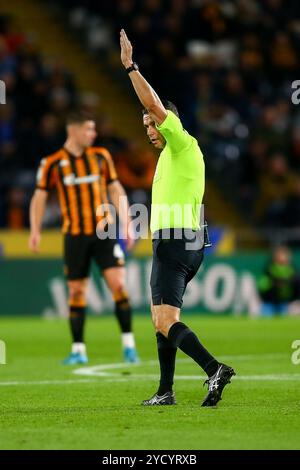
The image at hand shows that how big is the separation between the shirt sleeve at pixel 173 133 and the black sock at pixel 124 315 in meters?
4.20

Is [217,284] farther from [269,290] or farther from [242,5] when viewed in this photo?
[242,5]

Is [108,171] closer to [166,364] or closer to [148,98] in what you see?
[166,364]

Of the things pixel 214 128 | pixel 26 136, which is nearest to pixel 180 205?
pixel 26 136

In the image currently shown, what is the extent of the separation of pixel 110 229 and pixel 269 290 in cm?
723

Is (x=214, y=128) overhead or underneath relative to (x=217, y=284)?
overhead

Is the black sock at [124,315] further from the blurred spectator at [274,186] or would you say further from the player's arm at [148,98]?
the blurred spectator at [274,186]

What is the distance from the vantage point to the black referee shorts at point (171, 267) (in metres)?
7.78

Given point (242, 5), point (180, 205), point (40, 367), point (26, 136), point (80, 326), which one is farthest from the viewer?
point (242, 5)

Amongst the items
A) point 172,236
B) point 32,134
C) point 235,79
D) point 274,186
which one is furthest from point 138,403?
point 235,79

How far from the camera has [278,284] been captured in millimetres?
18766

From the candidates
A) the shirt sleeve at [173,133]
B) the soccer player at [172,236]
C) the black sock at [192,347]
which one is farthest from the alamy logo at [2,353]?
the shirt sleeve at [173,133]

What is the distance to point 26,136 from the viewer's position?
2044cm

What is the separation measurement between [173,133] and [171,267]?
89 cm

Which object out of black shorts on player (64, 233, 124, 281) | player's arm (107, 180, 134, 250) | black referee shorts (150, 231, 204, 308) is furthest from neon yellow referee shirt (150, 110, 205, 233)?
black shorts on player (64, 233, 124, 281)
